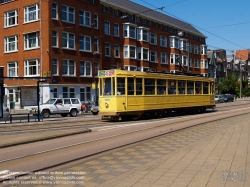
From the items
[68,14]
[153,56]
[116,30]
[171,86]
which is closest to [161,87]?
[171,86]

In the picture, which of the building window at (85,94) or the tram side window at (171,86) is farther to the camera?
the building window at (85,94)

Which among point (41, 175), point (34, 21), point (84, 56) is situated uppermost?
point (34, 21)

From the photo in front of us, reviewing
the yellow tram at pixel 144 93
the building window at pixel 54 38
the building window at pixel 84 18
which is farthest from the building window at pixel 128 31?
the yellow tram at pixel 144 93

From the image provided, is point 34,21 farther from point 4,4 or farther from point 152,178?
point 152,178

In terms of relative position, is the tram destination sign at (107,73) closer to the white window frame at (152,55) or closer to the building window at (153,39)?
the white window frame at (152,55)

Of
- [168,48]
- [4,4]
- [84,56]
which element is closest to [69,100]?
[84,56]

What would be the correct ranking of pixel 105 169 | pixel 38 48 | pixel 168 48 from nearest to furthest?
pixel 105 169 < pixel 38 48 < pixel 168 48

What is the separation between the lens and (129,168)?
302 inches

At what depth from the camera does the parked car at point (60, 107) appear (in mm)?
29531

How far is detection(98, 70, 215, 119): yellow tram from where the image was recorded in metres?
21.9

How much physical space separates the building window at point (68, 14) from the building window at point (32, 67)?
6.10 m

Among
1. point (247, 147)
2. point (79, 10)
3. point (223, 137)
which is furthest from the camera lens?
point (79, 10)

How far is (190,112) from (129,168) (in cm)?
2322

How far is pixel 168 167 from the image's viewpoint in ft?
24.8
